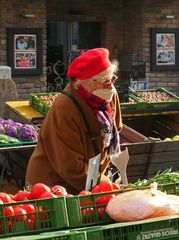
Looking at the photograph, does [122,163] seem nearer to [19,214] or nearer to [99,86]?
[99,86]

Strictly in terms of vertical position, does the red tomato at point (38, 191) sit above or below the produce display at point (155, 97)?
below

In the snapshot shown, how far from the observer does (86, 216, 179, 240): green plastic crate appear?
2.97 meters

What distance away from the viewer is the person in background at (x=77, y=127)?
436 cm

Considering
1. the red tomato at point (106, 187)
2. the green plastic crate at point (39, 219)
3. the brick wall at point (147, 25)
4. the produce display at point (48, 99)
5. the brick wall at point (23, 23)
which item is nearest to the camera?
the green plastic crate at point (39, 219)

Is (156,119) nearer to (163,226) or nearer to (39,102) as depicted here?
(39,102)

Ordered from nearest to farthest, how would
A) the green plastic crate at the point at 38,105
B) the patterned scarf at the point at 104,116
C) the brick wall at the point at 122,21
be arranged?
1. the patterned scarf at the point at 104,116
2. the green plastic crate at the point at 38,105
3. the brick wall at the point at 122,21

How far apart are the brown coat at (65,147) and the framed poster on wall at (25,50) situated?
8130mm

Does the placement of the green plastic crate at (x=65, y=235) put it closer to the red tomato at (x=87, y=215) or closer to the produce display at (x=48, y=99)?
the red tomato at (x=87, y=215)

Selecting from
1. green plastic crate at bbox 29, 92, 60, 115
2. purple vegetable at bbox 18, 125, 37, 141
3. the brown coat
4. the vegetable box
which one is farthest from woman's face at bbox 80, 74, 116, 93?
green plastic crate at bbox 29, 92, 60, 115

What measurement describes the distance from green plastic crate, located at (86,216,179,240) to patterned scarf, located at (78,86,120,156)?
56.7 inches

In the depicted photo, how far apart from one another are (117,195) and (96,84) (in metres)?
1.22

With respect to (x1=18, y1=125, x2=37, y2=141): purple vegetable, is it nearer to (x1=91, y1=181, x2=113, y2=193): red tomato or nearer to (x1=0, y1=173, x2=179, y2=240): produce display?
(x1=91, y1=181, x2=113, y2=193): red tomato

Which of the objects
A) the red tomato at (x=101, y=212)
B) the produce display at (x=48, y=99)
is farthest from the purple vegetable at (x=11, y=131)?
the red tomato at (x=101, y=212)

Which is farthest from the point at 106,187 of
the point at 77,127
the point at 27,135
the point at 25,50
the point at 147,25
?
the point at 147,25
